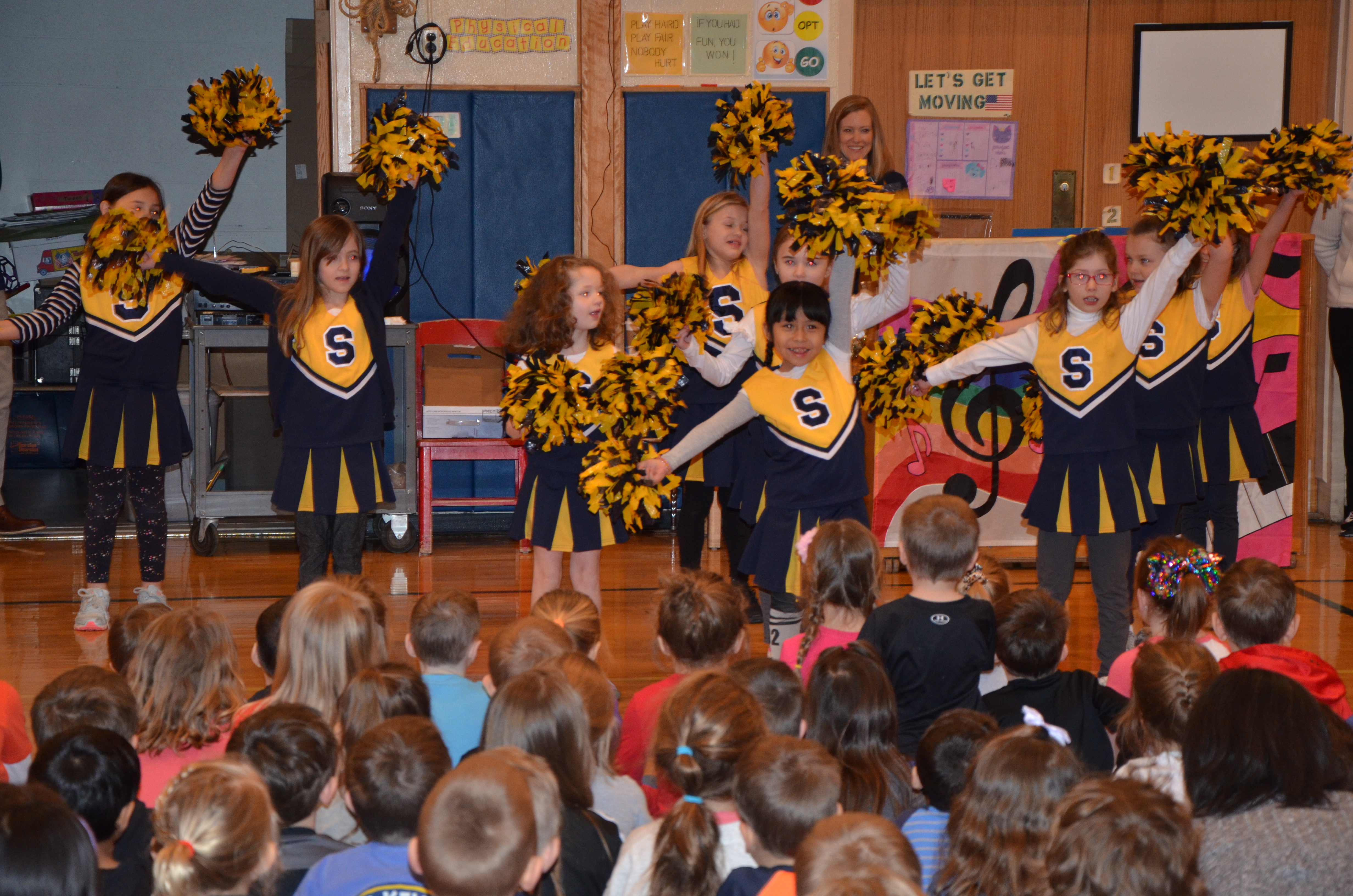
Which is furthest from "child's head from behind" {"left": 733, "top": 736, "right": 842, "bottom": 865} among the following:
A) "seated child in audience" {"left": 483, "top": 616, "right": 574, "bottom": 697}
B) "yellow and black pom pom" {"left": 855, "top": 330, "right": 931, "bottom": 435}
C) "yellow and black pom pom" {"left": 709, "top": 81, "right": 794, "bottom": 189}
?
"yellow and black pom pom" {"left": 709, "top": 81, "right": 794, "bottom": 189}

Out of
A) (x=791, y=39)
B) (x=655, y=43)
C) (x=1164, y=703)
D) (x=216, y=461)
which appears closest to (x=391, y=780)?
(x=1164, y=703)

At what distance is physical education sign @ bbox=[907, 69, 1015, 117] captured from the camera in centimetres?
719

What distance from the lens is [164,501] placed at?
5.15 m

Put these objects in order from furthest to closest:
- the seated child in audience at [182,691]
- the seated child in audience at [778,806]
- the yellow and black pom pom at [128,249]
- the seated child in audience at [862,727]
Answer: the yellow and black pom pom at [128,249]
the seated child in audience at [182,691]
the seated child in audience at [862,727]
the seated child in audience at [778,806]

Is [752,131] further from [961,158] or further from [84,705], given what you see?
[961,158]

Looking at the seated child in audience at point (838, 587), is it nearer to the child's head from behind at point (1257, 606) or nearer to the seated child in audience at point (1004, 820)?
the child's head from behind at point (1257, 606)

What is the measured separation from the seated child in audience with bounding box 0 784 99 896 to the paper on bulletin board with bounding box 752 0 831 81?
6026 millimetres

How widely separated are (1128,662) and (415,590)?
3.46 m

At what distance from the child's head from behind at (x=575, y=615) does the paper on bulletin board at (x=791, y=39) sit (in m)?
4.59

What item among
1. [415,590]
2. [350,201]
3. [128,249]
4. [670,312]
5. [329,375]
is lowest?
[415,590]

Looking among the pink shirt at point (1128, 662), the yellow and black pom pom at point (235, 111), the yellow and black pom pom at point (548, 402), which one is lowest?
the pink shirt at point (1128, 662)

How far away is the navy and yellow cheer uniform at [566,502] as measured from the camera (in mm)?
4105

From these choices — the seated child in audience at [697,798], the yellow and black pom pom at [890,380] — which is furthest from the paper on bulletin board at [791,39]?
the seated child in audience at [697,798]

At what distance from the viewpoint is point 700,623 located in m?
2.84
